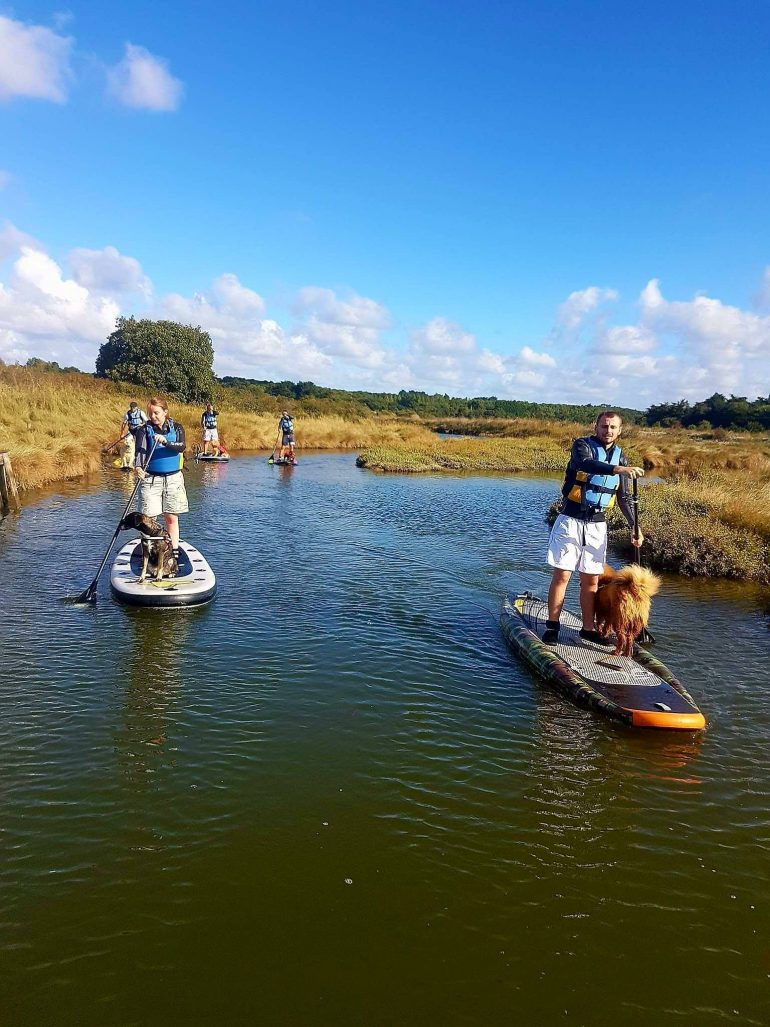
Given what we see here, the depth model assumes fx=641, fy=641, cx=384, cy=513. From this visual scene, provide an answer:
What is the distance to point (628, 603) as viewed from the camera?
7309mm

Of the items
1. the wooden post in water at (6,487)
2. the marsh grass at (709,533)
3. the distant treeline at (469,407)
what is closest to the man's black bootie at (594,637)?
the marsh grass at (709,533)

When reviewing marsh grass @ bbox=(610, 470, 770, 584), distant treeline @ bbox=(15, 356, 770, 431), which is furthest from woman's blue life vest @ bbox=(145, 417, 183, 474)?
distant treeline @ bbox=(15, 356, 770, 431)

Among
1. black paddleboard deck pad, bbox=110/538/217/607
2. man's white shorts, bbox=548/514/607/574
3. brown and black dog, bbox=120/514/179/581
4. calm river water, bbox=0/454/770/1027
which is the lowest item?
calm river water, bbox=0/454/770/1027

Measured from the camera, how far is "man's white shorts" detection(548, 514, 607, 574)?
753 centimetres

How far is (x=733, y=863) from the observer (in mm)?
4500

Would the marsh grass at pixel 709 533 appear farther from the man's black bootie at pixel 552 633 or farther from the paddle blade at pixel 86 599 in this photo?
the paddle blade at pixel 86 599

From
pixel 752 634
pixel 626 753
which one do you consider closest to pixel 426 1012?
pixel 626 753

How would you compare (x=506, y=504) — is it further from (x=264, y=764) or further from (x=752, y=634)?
(x=264, y=764)

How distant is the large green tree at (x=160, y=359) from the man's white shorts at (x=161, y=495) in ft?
128

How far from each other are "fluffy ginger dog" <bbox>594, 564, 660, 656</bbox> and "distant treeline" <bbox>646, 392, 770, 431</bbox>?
57586 mm

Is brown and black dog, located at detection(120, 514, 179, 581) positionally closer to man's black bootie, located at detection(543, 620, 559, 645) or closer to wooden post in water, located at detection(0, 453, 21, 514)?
man's black bootie, located at detection(543, 620, 559, 645)

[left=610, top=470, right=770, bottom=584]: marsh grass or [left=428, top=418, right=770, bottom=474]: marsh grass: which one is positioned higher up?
[left=428, top=418, right=770, bottom=474]: marsh grass

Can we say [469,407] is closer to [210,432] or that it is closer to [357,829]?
[210,432]

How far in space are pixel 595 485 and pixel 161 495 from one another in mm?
6562
